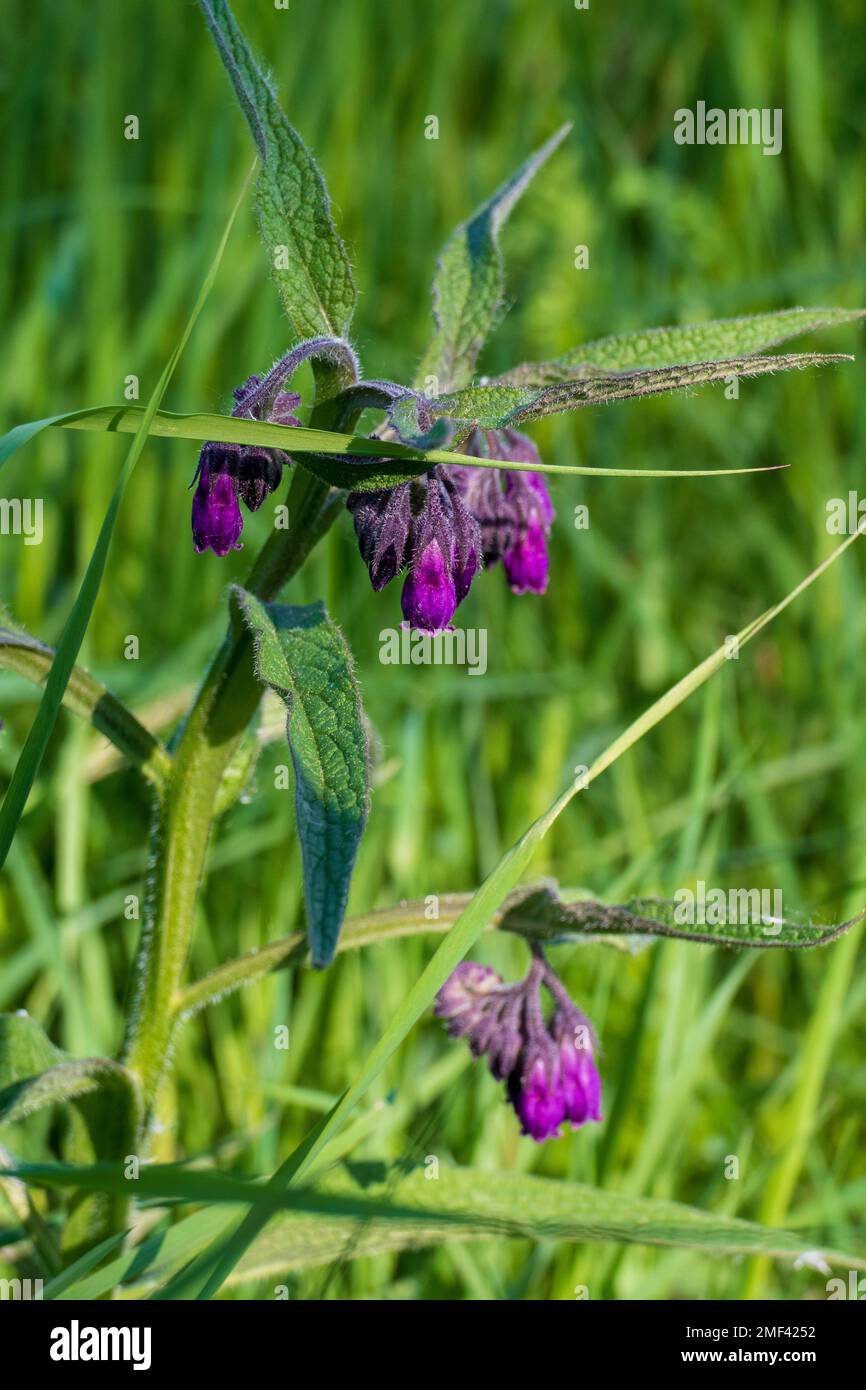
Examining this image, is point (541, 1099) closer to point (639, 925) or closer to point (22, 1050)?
point (639, 925)

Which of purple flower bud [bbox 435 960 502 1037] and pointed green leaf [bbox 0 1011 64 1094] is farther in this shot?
purple flower bud [bbox 435 960 502 1037]

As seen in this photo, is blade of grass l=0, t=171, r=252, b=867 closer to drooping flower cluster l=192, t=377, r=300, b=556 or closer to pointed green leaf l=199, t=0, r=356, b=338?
drooping flower cluster l=192, t=377, r=300, b=556

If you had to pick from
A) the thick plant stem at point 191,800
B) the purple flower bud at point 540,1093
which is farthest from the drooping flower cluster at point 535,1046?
the thick plant stem at point 191,800

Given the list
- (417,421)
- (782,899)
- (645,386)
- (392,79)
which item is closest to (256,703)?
(417,421)

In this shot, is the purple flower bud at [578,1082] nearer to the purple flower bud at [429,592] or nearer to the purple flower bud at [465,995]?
the purple flower bud at [465,995]

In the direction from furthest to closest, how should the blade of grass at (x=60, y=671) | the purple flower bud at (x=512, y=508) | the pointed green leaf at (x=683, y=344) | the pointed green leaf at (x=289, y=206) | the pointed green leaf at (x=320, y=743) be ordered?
the purple flower bud at (x=512, y=508) < the pointed green leaf at (x=683, y=344) < the pointed green leaf at (x=289, y=206) < the blade of grass at (x=60, y=671) < the pointed green leaf at (x=320, y=743)

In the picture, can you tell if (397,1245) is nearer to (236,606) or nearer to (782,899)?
(236,606)

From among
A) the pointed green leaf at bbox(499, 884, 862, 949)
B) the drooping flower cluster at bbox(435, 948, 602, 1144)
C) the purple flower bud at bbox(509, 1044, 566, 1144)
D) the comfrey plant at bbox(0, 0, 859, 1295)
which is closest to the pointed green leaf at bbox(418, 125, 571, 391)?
the comfrey plant at bbox(0, 0, 859, 1295)
